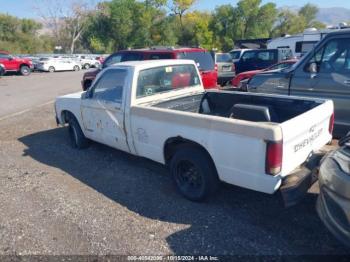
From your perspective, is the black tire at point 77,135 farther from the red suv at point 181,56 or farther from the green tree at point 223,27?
the green tree at point 223,27

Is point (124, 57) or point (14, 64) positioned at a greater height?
point (124, 57)

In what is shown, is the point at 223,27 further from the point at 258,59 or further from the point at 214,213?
the point at 214,213

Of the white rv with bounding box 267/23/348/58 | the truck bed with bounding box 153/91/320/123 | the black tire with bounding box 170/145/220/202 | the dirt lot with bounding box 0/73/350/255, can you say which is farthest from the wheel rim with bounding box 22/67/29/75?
the black tire with bounding box 170/145/220/202

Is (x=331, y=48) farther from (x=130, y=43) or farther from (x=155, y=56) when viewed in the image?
(x=130, y=43)

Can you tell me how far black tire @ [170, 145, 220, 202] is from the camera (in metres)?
3.72

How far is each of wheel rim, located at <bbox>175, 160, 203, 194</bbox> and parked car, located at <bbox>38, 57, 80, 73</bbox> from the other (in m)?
28.9

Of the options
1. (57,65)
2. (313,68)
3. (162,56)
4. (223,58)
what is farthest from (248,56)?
(57,65)

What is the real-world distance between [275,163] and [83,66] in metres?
34.4

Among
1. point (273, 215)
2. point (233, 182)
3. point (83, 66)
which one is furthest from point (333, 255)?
point (83, 66)

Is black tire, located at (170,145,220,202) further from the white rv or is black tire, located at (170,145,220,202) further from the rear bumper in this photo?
the white rv

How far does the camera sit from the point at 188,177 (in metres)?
4.09

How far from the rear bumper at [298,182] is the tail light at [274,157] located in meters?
0.17

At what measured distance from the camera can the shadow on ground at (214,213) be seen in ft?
10.4

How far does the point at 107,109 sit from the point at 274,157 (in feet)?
9.31
